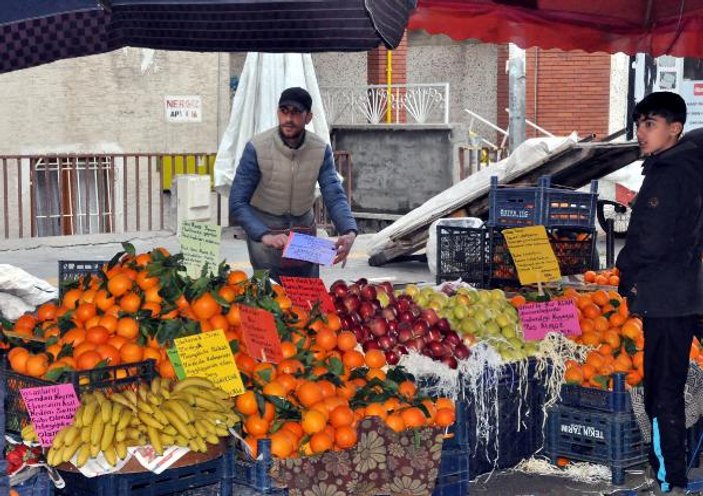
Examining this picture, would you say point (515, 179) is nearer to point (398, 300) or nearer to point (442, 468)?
point (398, 300)

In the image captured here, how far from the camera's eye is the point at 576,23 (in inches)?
364

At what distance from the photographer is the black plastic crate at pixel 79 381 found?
4703 millimetres

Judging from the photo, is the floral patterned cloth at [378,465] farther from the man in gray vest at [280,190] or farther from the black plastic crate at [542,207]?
the black plastic crate at [542,207]

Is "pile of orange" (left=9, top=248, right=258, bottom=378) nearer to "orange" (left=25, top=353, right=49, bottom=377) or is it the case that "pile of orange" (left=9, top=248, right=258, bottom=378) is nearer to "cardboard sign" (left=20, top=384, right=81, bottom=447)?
"orange" (left=25, top=353, right=49, bottom=377)

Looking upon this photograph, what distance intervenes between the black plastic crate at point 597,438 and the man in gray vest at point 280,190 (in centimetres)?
175

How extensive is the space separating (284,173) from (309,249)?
2.59ft

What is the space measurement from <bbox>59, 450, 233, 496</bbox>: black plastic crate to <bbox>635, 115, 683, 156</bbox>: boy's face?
260cm

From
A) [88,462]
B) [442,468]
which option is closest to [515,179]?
[442,468]

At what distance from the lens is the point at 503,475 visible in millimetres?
6637

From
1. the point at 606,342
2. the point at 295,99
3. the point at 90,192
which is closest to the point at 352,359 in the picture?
the point at 606,342

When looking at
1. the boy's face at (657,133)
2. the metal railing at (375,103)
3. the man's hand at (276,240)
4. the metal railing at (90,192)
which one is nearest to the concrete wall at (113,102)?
the metal railing at (90,192)

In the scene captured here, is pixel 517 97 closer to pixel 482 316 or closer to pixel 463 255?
pixel 463 255

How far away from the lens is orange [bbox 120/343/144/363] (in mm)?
5000

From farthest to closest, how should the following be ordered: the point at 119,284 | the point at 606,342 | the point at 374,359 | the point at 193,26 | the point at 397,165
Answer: the point at 397,165, the point at 606,342, the point at 193,26, the point at 374,359, the point at 119,284
